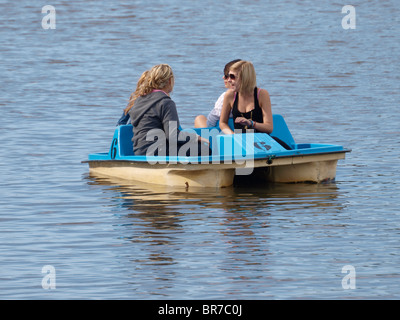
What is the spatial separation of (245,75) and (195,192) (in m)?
1.37

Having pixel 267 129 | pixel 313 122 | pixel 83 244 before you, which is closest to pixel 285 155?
pixel 267 129

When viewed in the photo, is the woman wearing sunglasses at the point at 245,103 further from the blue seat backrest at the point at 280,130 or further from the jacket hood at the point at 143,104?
the jacket hood at the point at 143,104

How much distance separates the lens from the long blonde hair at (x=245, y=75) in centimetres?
1172

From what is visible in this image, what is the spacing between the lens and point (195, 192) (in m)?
11.7

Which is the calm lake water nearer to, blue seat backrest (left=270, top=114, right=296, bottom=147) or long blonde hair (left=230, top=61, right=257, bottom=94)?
blue seat backrest (left=270, top=114, right=296, bottom=147)

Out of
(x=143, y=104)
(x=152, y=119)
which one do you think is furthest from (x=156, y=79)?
(x=152, y=119)

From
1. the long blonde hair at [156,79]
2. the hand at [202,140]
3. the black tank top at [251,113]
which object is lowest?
the hand at [202,140]

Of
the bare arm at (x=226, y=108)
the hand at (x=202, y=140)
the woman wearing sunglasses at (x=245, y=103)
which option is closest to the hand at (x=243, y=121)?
the woman wearing sunglasses at (x=245, y=103)

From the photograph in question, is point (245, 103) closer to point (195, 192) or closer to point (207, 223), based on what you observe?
point (195, 192)

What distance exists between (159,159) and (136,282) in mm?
3709

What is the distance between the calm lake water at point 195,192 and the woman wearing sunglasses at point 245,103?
0.72 meters

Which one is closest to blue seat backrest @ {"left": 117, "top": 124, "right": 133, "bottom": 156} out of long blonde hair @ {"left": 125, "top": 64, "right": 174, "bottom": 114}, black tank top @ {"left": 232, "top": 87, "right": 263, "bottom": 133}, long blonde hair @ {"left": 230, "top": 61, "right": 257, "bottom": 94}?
long blonde hair @ {"left": 125, "top": 64, "right": 174, "bottom": 114}

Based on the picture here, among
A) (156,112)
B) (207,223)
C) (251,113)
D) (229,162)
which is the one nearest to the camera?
(207,223)

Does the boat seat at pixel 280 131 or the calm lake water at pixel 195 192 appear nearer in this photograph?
the calm lake water at pixel 195 192
